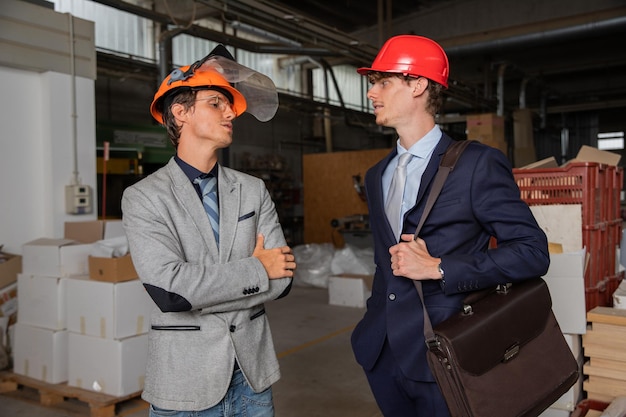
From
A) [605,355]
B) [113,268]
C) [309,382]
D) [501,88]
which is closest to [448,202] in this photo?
[605,355]

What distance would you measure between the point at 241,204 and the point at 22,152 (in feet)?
11.6

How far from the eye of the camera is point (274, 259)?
1.55m

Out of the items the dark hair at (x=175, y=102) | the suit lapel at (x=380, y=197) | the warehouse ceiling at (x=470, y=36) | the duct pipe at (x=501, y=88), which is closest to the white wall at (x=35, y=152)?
the warehouse ceiling at (x=470, y=36)

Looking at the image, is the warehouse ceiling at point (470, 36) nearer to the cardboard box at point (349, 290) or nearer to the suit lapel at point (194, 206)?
the cardboard box at point (349, 290)

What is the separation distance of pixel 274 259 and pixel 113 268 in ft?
6.84

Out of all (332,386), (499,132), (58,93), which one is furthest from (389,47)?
(499,132)

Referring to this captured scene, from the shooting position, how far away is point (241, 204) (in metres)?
1.61

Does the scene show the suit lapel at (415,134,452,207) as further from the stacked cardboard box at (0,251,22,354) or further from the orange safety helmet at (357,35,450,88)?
the stacked cardboard box at (0,251,22,354)

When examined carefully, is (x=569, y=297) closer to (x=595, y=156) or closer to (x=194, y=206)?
(x=595, y=156)

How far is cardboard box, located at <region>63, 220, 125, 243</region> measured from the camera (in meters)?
4.02

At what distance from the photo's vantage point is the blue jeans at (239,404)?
1494 mm

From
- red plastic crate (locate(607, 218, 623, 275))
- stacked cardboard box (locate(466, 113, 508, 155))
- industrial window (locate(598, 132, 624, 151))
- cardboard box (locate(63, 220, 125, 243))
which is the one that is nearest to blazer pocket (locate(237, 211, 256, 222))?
red plastic crate (locate(607, 218, 623, 275))

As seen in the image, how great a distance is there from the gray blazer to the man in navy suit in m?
0.32

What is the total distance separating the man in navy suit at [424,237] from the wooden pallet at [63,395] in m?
2.22
